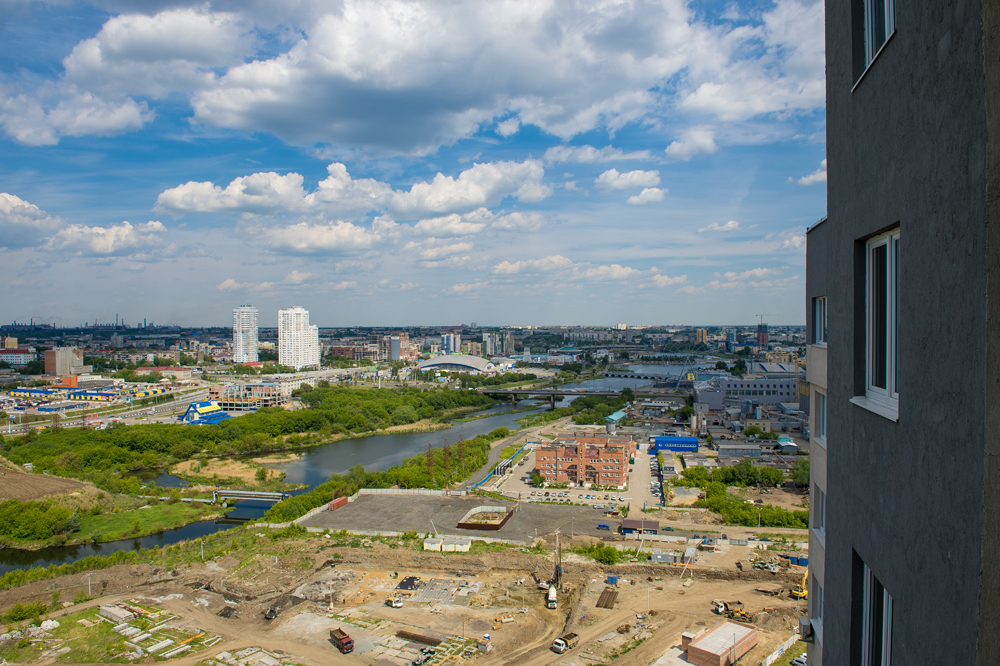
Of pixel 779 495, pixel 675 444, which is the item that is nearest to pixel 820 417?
pixel 779 495

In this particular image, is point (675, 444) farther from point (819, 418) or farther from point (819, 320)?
point (819, 320)

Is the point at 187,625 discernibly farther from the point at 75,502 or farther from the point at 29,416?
the point at 29,416

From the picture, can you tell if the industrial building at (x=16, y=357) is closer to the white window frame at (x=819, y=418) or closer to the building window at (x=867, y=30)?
the white window frame at (x=819, y=418)

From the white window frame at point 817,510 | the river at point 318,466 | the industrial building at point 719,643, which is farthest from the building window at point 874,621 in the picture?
the river at point 318,466

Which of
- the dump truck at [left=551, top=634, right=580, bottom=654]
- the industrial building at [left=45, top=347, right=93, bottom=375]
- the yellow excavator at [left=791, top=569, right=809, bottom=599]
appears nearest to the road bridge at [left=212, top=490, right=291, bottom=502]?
the dump truck at [left=551, top=634, right=580, bottom=654]

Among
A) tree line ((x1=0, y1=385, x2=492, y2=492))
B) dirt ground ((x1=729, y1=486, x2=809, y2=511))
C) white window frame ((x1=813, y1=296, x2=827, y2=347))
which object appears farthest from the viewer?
tree line ((x1=0, y1=385, x2=492, y2=492))

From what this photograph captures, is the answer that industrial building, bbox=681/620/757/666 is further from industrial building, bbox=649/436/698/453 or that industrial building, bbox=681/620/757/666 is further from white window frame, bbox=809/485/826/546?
industrial building, bbox=649/436/698/453
